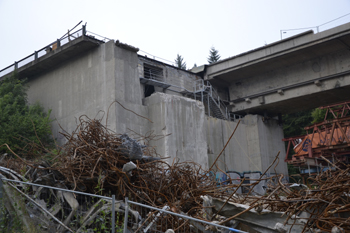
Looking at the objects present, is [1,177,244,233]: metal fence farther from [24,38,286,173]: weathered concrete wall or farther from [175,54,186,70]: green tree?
[175,54,186,70]: green tree

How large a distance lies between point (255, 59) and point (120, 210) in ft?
82.9

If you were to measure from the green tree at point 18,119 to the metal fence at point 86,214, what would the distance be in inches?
545

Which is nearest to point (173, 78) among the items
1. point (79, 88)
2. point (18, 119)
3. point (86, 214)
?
point (79, 88)

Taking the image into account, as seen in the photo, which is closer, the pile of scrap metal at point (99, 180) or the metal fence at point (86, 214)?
the metal fence at point (86, 214)

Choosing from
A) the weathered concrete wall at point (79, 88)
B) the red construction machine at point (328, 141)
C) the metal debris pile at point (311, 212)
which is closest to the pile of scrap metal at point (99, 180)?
the metal debris pile at point (311, 212)

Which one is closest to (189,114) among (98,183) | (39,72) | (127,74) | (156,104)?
(156,104)

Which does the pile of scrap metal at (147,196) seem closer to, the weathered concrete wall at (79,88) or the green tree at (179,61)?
the weathered concrete wall at (79,88)

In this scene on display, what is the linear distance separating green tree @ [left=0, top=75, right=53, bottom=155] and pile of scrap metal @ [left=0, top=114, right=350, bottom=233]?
13633 millimetres

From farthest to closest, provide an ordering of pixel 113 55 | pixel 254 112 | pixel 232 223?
pixel 254 112 → pixel 113 55 → pixel 232 223

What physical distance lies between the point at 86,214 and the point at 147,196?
4.02ft

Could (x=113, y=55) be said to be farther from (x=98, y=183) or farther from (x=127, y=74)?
(x=98, y=183)

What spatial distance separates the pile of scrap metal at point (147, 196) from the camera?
16.2ft

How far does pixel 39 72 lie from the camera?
2856cm

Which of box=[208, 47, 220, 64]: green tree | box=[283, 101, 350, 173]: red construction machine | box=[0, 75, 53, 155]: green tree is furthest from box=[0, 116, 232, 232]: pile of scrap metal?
box=[208, 47, 220, 64]: green tree
